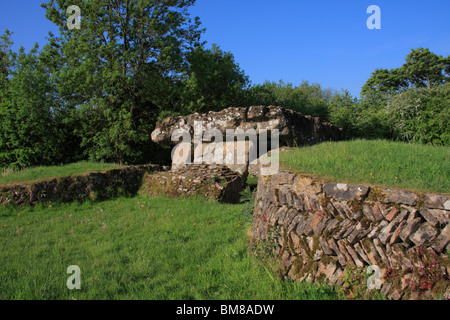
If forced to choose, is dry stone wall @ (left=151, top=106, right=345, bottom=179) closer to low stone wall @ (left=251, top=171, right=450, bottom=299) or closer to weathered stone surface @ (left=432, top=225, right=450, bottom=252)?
low stone wall @ (left=251, top=171, right=450, bottom=299)

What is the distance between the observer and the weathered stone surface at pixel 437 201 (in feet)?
10.1

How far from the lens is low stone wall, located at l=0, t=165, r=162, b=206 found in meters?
8.62

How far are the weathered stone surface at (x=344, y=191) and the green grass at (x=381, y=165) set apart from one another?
368 mm

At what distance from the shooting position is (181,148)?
1234 centimetres

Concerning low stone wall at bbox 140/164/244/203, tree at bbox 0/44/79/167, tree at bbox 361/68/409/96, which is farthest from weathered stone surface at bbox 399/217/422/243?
tree at bbox 361/68/409/96

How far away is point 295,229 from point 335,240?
0.73 m

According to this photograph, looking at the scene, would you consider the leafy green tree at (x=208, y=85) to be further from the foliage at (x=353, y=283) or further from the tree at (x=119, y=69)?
the foliage at (x=353, y=283)

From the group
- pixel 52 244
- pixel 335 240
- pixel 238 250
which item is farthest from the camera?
pixel 52 244

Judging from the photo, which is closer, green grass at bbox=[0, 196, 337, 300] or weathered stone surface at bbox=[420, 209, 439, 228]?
weathered stone surface at bbox=[420, 209, 439, 228]

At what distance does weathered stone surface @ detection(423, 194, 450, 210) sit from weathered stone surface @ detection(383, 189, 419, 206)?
104 mm

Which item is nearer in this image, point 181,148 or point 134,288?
point 134,288

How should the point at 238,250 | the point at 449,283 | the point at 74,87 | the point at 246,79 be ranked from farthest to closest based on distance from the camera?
1. the point at 246,79
2. the point at 74,87
3. the point at 238,250
4. the point at 449,283

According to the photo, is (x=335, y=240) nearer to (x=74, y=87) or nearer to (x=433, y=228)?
(x=433, y=228)

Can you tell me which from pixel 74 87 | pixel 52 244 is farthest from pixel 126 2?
pixel 52 244
